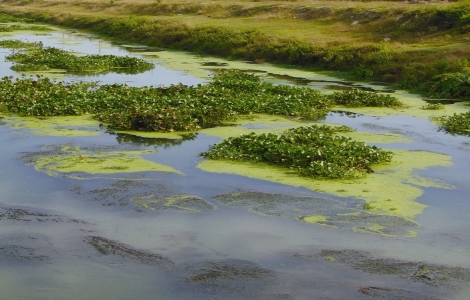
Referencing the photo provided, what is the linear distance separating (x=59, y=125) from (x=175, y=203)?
20.3 feet

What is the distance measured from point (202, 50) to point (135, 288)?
25.8 meters

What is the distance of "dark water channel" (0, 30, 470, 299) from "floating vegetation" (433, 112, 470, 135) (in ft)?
9.25

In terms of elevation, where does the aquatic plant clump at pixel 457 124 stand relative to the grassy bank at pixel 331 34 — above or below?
below

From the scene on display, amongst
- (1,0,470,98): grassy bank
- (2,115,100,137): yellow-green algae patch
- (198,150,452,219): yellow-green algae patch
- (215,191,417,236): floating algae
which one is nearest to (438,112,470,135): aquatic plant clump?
(198,150,452,219): yellow-green algae patch

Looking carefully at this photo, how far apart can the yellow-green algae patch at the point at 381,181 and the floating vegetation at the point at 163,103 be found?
10.7 feet

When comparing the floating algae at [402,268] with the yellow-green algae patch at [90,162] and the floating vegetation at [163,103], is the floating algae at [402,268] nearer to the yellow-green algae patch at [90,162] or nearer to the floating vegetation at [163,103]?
the yellow-green algae patch at [90,162]

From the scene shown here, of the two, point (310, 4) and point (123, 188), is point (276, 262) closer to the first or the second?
point (123, 188)

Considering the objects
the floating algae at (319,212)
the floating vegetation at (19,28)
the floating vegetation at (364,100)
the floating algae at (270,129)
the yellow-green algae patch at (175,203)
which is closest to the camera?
the floating algae at (319,212)

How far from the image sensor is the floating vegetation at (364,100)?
62.6 ft

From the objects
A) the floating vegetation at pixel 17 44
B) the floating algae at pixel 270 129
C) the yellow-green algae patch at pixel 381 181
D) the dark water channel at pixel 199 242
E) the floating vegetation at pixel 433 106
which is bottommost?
the dark water channel at pixel 199 242

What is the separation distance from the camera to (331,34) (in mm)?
31453

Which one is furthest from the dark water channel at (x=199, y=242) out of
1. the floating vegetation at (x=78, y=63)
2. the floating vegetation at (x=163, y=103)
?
the floating vegetation at (x=78, y=63)

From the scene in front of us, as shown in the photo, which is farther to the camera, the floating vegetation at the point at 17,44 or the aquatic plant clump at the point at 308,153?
the floating vegetation at the point at 17,44

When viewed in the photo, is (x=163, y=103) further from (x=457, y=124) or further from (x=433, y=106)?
(x=433, y=106)
